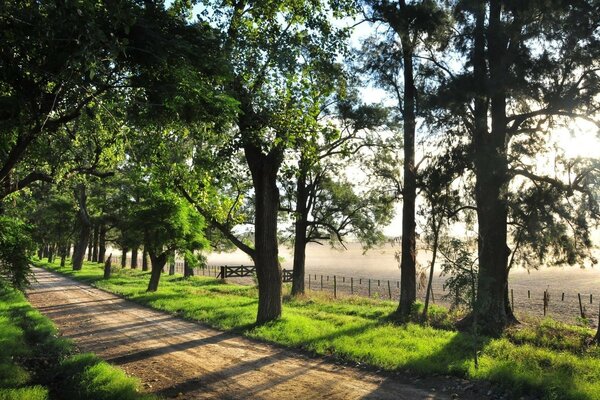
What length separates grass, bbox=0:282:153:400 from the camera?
24.0 feet

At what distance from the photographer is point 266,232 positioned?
14438 millimetres

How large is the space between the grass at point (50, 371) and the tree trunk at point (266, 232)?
5615 millimetres

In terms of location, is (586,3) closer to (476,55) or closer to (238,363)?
(476,55)

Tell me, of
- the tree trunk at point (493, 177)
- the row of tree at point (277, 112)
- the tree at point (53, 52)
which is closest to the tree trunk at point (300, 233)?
the row of tree at point (277, 112)

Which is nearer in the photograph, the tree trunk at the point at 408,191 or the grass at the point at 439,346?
the grass at the point at 439,346

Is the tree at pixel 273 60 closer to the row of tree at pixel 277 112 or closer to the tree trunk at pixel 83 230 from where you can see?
the row of tree at pixel 277 112

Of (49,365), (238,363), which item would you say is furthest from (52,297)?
(238,363)

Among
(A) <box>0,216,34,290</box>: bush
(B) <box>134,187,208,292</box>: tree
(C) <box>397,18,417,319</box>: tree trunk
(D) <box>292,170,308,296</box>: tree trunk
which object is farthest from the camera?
(D) <box>292,170,308,296</box>: tree trunk

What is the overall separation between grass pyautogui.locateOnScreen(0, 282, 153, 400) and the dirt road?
60 cm

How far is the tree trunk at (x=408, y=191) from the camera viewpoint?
18578 millimetres

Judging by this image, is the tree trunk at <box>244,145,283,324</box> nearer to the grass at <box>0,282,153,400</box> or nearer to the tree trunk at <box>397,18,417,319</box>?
the grass at <box>0,282,153,400</box>

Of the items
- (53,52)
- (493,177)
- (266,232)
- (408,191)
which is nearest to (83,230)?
(266,232)

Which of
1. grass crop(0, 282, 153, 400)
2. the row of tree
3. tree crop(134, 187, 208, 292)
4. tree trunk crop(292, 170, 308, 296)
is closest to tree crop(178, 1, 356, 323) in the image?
the row of tree

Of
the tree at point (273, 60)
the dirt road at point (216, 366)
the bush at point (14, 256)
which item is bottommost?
the dirt road at point (216, 366)
